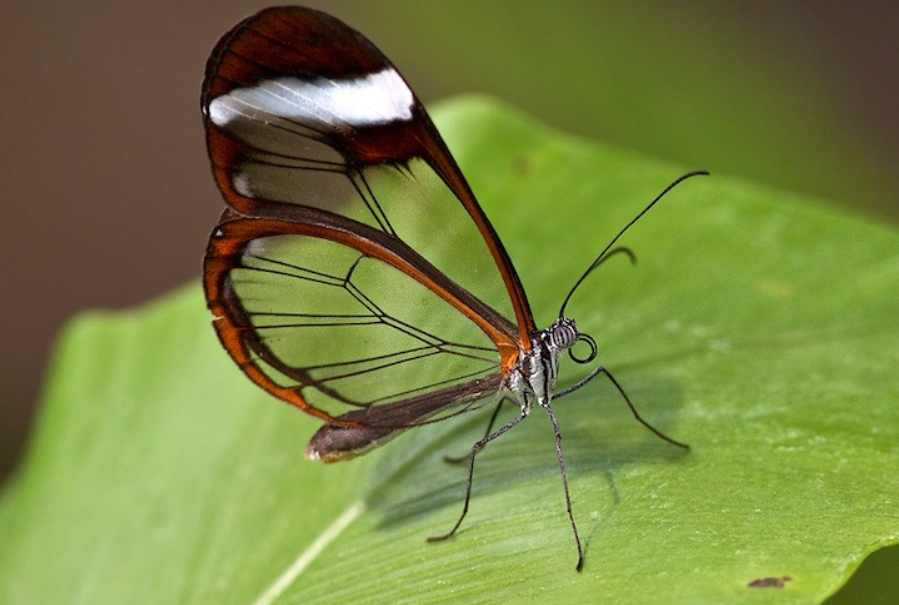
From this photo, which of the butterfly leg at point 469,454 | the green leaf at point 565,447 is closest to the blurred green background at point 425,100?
the green leaf at point 565,447

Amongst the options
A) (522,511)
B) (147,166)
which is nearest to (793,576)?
(522,511)

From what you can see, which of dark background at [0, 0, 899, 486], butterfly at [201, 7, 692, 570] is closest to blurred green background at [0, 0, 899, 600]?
dark background at [0, 0, 899, 486]

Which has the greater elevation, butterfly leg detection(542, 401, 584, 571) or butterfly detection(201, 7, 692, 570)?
butterfly detection(201, 7, 692, 570)

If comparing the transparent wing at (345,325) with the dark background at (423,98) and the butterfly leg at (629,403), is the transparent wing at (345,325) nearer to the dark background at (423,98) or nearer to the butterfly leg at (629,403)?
the butterfly leg at (629,403)

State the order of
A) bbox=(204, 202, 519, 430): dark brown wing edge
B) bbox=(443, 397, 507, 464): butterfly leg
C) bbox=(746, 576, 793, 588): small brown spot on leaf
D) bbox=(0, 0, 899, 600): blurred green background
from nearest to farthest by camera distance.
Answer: bbox=(746, 576, 793, 588): small brown spot on leaf
bbox=(204, 202, 519, 430): dark brown wing edge
bbox=(443, 397, 507, 464): butterfly leg
bbox=(0, 0, 899, 600): blurred green background

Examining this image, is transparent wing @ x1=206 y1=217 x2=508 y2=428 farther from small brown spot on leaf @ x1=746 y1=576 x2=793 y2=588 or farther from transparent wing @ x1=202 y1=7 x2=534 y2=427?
small brown spot on leaf @ x1=746 y1=576 x2=793 y2=588

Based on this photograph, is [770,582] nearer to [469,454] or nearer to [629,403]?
[629,403]

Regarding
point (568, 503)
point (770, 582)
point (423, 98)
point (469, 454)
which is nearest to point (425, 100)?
point (423, 98)
